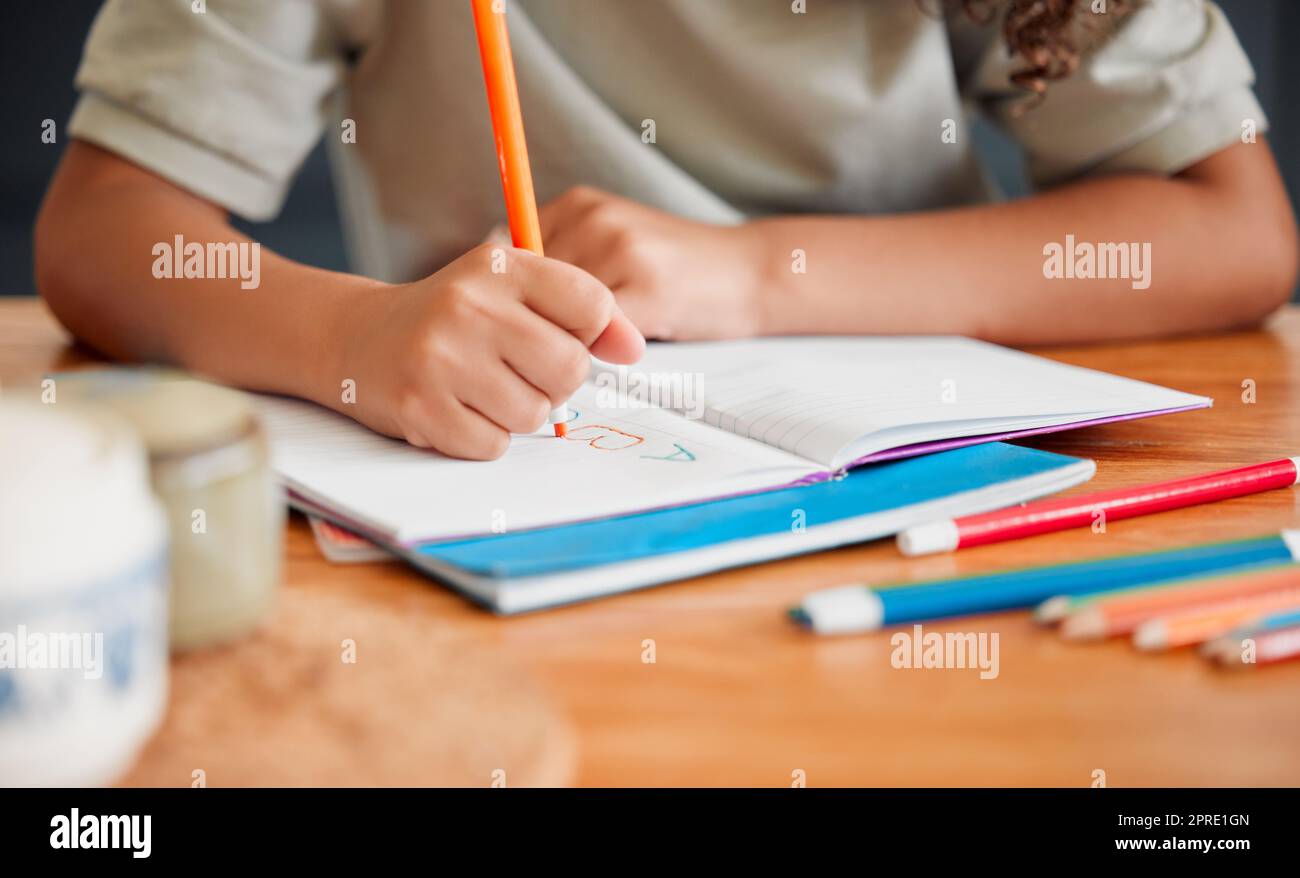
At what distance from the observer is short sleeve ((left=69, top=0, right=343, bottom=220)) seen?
0.66 meters

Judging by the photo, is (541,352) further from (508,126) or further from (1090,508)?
(1090,508)

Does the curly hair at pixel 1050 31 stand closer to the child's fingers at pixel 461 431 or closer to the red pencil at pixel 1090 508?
the red pencil at pixel 1090 508

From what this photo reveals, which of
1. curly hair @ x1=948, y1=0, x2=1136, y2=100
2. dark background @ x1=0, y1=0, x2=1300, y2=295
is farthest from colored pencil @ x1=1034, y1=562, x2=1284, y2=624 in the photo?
dark background @ x1=0, y1=0, x2=1300, y2=295

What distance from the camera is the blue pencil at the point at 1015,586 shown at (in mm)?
327

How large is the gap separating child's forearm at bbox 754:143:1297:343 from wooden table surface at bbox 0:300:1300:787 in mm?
295

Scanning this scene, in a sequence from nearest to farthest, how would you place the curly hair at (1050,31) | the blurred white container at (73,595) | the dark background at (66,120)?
the blurred white container at (73,595)
the curly hair at (1050,31)
the dark background at (66,120)

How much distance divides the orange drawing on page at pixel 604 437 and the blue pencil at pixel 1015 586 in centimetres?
13

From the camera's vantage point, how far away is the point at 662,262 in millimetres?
625

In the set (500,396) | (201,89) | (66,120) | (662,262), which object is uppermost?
(66,120)

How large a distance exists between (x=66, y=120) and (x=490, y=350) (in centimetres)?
216

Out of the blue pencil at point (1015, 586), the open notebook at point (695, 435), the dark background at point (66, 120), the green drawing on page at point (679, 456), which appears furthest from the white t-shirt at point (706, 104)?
the dark background at point (66, 120)

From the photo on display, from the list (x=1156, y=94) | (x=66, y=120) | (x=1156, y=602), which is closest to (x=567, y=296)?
(x=1156, y=602)
